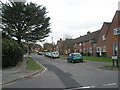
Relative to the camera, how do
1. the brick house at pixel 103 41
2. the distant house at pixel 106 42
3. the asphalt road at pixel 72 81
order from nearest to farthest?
the asphalt road at pixel 72 81, the distant house at pixel 106 42, the brick house at pixel 103 41

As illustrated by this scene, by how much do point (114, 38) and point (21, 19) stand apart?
61.9ft

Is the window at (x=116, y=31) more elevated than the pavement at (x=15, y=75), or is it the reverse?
the window at (x=116, y=31)

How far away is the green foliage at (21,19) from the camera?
99.1 feet

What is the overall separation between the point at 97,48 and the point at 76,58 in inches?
704

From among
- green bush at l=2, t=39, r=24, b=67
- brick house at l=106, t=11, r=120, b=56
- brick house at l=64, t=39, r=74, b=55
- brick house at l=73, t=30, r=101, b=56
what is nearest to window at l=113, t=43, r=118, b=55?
brick house at l=106, t=11, r=120, b=56

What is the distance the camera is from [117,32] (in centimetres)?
2886

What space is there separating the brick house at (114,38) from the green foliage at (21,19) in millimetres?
14290

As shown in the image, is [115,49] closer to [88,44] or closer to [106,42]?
[106,42]

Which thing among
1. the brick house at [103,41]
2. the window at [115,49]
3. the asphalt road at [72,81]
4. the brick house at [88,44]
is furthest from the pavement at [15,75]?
the brick house at [88,44]

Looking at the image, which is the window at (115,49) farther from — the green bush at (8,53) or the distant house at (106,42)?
the green bush at (8,53)

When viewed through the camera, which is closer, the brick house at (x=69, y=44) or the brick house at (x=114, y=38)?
the brick house at (x=114, y=38)

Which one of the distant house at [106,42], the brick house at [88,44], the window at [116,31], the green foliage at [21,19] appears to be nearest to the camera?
the window at [116,31]

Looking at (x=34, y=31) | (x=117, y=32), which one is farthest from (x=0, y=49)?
(x=117, y=32)

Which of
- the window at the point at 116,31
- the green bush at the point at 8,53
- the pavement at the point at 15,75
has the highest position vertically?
the window at the point at 116,31
